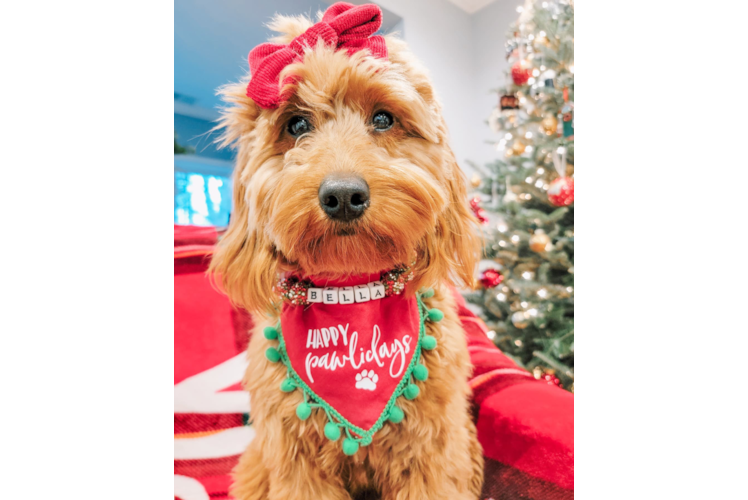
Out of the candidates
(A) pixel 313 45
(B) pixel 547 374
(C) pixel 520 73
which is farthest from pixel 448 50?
(A) pixel 313 45

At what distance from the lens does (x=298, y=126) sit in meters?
1.06

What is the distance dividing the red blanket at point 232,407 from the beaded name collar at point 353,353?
19.7 inches

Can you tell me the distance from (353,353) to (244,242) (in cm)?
43

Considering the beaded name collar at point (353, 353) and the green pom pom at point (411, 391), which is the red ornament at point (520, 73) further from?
the green pom pom at point (411, 391)

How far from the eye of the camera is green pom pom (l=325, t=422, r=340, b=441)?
100 cm

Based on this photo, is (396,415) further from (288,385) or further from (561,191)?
(561,191)

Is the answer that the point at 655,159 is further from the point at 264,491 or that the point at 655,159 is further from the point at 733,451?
the point at 264,491

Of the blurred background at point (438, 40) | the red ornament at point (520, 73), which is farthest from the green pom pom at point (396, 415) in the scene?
the blurred background at point (438, 40)

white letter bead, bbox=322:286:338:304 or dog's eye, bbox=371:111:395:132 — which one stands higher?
dog's eye, bbox=371:111:395:132

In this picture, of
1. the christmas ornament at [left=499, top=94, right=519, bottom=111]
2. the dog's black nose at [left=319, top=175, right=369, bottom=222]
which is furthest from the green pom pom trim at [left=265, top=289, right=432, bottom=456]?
the christmas ornament at [left=499, top=94, right=519, bottom=111]

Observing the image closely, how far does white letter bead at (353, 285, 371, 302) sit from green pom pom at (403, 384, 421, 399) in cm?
25

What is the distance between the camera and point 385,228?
88 cm

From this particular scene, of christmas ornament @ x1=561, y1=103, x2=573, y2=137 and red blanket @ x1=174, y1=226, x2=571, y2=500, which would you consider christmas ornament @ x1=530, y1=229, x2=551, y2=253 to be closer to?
christmas ornament @ x1=561, y1=103, x2=573, y2=137
